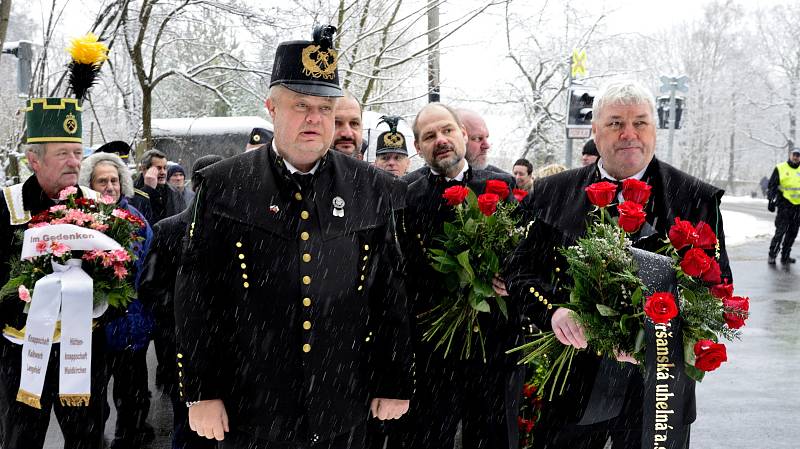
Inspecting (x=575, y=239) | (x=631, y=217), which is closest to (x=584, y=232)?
(x=575, y=239)

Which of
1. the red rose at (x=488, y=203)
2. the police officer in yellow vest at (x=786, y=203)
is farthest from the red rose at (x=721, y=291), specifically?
the police officer in yellow vest at (x=786, y=203)

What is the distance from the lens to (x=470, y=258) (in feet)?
13.0

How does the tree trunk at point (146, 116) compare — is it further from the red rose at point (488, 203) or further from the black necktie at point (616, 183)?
the black necktie at point (616, 183)

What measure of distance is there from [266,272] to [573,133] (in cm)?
976

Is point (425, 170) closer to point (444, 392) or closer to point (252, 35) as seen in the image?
point (444, 392)

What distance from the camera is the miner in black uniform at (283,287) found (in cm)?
281

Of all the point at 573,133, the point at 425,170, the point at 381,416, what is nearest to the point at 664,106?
the point at 573,133

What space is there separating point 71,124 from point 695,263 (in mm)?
3495

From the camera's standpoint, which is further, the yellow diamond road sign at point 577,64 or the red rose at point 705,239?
the yellow diamond road sign at point 577,64

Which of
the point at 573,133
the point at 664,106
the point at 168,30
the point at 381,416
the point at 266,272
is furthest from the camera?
the point at 664,106

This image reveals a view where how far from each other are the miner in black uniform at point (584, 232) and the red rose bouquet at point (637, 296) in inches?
8.0

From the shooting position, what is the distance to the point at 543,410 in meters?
A: 3.55

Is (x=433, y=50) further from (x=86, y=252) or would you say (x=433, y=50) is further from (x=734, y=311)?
(x=734, y=311)

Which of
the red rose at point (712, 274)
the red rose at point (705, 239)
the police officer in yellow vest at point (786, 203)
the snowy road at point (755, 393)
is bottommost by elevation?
the snowy road at point (755, 393)
